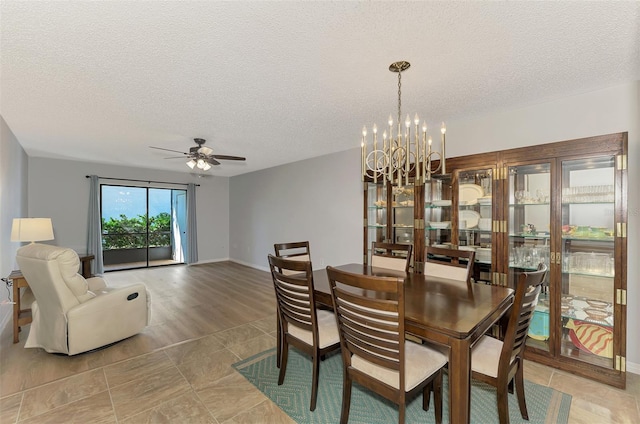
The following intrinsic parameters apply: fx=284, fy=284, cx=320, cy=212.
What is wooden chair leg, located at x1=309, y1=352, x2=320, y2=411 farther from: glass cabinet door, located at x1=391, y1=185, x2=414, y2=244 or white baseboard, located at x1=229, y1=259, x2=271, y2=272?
white baseboard, located at x1=229, y1=259, x2=271, y2=272

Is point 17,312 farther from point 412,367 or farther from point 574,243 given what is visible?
point 574,243

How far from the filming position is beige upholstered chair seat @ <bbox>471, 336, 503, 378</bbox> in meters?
1.73

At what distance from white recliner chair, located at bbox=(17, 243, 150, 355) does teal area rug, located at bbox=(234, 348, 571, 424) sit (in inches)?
56.8

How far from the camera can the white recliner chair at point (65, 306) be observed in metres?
2.55

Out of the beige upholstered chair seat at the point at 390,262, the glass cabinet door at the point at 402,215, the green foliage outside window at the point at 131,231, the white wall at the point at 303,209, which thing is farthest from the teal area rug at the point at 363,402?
the green foliage outside window at the point at 131,231

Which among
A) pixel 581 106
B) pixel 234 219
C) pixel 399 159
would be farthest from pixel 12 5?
pixel 234 219

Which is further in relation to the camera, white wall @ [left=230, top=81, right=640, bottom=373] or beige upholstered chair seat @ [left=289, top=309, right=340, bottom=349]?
white wall @ [left=230, top=81, right=640, bottom=373]

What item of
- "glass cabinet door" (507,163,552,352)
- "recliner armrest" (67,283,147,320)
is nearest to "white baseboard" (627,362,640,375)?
"glass cabinet door" (507,163,552,352)

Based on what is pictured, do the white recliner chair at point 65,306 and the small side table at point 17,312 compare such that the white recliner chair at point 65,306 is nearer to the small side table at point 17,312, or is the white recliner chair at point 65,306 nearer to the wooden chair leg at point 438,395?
the small side table at point 17,312

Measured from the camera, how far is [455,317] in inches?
62.4

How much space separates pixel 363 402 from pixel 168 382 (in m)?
1.59

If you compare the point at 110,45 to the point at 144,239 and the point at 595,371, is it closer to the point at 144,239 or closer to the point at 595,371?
the point at 595,371

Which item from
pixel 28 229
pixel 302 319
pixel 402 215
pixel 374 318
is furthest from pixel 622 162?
pixel 28 229

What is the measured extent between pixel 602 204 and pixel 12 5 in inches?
168
